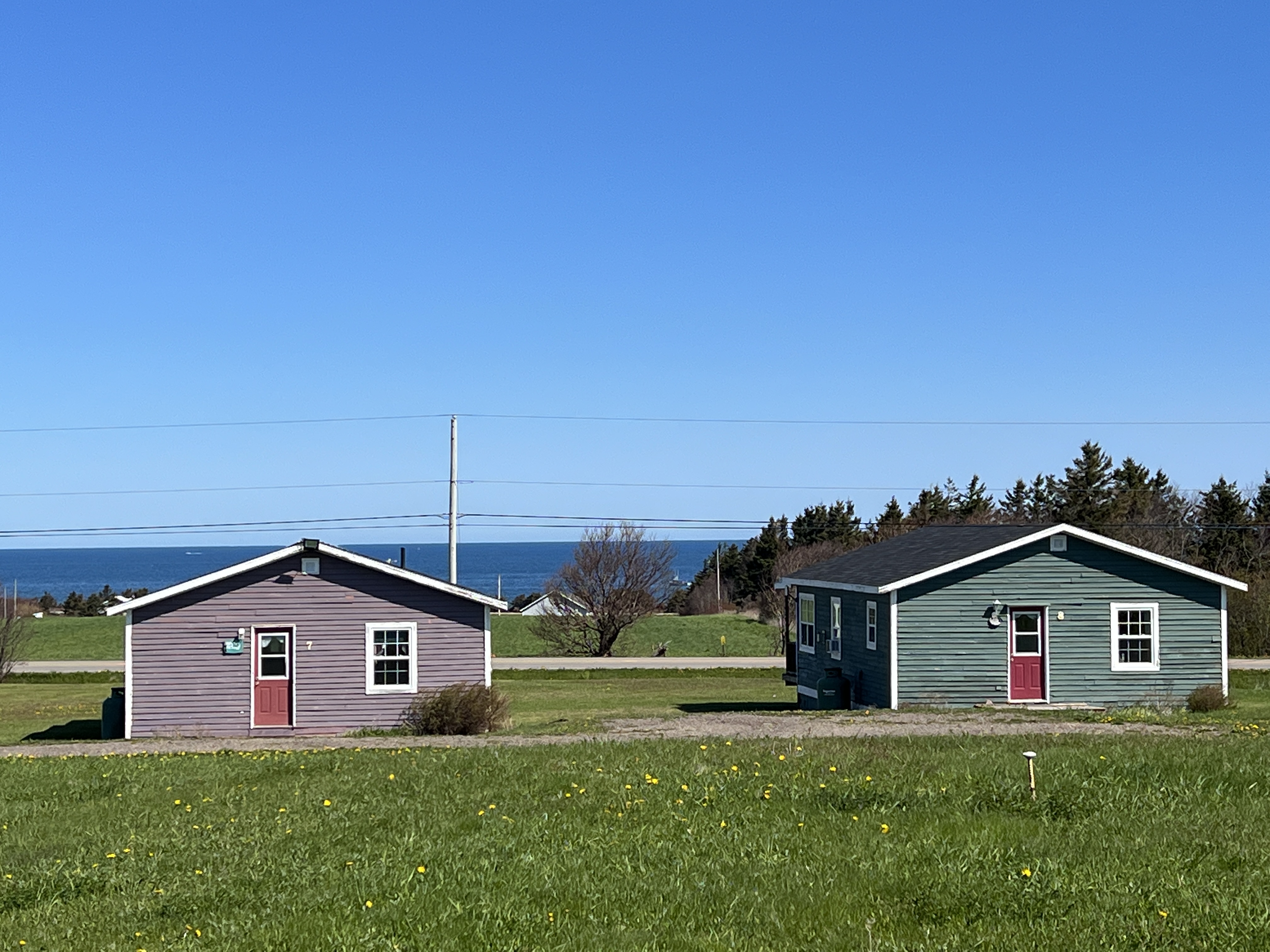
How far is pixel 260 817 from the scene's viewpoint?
13344 millimetres

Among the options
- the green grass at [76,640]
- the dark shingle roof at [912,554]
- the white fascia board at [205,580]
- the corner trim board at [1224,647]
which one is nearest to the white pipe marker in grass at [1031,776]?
the dark shingle roof at [912,554]

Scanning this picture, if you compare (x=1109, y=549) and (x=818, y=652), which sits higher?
(x=1109, y=549)

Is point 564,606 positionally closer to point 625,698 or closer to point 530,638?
point 530,638

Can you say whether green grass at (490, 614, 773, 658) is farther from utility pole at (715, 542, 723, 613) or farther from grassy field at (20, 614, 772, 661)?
utility pole at (715, 542, 723, 613)

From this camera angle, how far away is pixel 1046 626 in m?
32.0

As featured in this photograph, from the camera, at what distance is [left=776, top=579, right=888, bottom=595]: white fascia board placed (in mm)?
31984

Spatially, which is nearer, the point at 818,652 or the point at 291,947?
the point at 291,947

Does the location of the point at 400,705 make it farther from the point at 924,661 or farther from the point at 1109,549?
the point at 1109,549

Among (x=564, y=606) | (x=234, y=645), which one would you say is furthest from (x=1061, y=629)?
(x=564, y=606)

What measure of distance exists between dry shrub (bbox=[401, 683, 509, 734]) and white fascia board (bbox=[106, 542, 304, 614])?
193 inches

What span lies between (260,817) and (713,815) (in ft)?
14.5

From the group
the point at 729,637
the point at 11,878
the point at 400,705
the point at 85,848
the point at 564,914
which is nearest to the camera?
the point at 564,914

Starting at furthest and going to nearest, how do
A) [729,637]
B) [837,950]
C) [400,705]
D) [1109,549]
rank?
[729,637], [1109,549], [400,705], [837,950]

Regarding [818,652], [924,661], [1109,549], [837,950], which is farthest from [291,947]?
[818,652]
